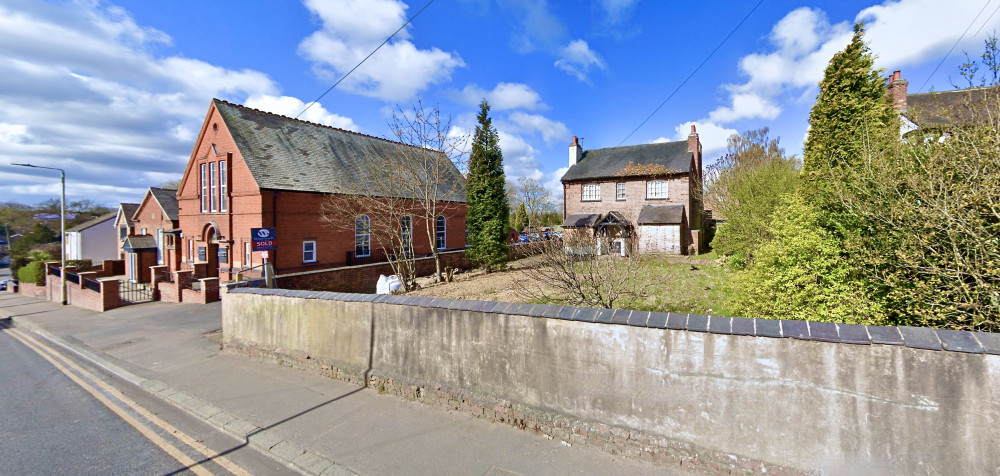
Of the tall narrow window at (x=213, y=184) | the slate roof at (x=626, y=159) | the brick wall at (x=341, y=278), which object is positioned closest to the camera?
the brick wall at (x=341, y=278)

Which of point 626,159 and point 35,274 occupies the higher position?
point 626,159

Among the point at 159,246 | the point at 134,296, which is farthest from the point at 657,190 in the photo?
the point at 159,246

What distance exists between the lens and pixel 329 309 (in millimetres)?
6910

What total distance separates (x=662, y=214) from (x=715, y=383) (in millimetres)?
23196

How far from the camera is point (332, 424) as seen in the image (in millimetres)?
5219

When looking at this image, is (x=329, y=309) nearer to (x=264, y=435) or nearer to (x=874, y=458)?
(x=264, y=435)

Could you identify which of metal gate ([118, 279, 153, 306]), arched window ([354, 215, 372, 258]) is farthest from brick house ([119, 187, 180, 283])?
arched window ([354, 215, 372, 258])

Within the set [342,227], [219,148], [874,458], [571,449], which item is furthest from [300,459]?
[219,148]

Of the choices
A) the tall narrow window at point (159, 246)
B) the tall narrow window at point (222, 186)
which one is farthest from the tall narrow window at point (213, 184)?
the tall narrow window at point (159, 246)

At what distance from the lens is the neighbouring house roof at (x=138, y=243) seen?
24773 millimetres

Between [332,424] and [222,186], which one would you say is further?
[222,186]

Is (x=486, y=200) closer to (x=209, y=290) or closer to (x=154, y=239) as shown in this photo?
(x=209, y=290)

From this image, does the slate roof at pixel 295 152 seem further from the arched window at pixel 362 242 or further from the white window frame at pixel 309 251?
the white window frame at pixel 309 251

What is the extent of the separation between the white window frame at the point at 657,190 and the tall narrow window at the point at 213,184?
2716cm
